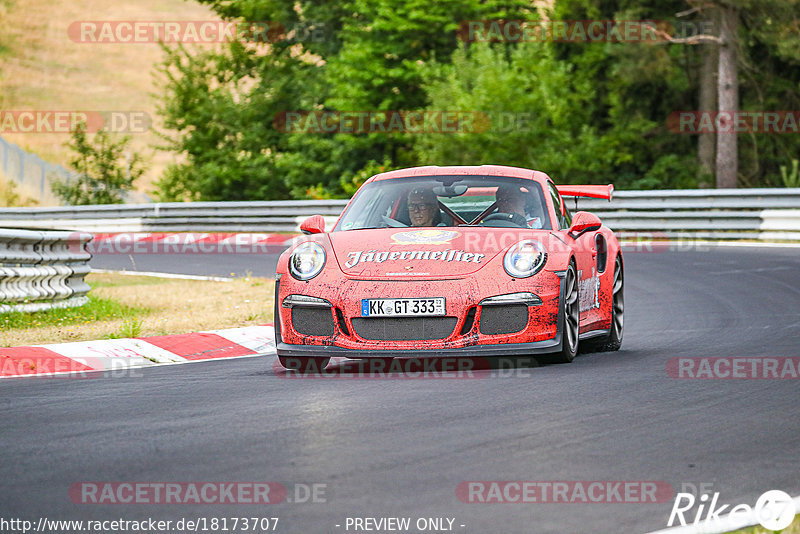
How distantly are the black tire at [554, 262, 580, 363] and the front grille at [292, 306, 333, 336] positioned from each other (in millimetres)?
1453

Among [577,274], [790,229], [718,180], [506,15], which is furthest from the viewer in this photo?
[506,15]

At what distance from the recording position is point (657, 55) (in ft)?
109

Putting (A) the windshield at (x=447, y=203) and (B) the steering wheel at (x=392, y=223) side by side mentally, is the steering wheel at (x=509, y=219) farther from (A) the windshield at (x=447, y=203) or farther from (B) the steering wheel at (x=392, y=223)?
(B) the steering wheel at (x=392, y=223)

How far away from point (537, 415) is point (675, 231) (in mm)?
17535

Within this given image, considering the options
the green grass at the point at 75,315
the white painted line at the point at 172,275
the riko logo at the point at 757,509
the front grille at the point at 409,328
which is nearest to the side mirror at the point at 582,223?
the front grille at the point at 409,328

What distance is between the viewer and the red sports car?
24.3 feet

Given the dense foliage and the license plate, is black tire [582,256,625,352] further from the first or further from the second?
the dense foliage

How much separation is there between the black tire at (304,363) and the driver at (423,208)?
4.19 ft

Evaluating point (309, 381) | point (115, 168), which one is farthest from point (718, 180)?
point (309, 381)

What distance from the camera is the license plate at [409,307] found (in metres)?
7.37

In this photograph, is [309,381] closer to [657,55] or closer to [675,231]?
[675,231]

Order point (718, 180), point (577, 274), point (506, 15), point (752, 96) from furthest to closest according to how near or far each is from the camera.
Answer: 1. point (506, 15)
2. point (752, 96)
3. point (718, 180)
4. point (577, 274)

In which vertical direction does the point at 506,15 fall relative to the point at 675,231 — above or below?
above

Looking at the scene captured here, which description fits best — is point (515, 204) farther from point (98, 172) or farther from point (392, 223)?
point (98, 172)
